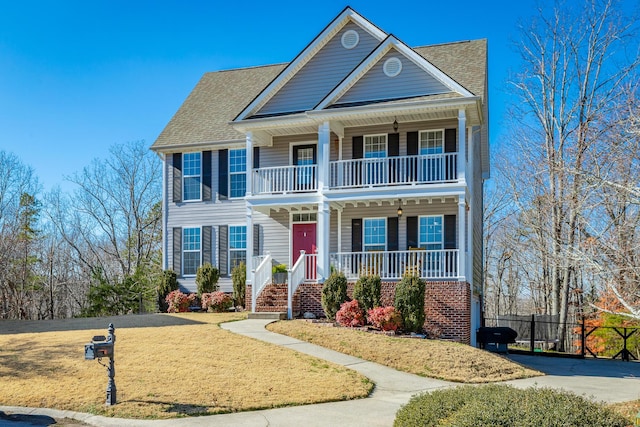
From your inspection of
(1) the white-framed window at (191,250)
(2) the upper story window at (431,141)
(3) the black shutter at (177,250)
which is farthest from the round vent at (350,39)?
(3) the black shutter at (177,250)

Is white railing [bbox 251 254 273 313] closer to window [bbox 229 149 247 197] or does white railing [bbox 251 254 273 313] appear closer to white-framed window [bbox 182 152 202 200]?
window [bbox 229 149 247 197]

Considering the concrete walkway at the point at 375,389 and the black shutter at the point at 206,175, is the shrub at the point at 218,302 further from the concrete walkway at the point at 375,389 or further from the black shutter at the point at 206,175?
the black shutter at the point at 206,175

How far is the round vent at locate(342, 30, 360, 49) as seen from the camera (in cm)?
2106

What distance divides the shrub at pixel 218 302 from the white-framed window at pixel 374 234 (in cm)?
502

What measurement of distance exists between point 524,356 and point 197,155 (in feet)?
44.6

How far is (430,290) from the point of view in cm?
1830

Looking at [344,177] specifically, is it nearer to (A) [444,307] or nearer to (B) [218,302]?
(A) [444,307]

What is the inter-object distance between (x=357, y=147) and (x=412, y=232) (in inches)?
132

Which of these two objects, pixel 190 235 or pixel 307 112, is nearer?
pixel 307 112

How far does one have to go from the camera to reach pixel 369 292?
17859 mm

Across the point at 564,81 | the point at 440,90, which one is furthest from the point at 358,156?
the point at 564,81

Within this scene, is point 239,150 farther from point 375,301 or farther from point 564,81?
point 564,81

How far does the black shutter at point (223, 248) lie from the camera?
23.0m

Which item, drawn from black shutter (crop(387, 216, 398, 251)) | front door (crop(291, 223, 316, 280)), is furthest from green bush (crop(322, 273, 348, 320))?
front door (crop(291, 223, 316, 280))
